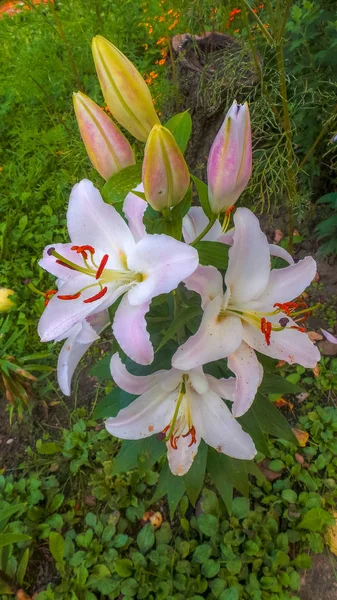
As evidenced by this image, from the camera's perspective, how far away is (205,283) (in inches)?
24.4

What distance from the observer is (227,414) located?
0.77m

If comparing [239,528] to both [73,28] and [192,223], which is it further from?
[73,28]

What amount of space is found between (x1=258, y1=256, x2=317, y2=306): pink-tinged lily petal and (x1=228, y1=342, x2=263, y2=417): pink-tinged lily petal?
80 millimetres

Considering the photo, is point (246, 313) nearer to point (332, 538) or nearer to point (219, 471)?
point (219, 471)

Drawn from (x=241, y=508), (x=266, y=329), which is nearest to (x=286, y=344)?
Answer: (x=266, y=329)

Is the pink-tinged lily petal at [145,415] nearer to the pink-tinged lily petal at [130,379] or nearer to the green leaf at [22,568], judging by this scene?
the pink-tinged lily petal at [130,379]

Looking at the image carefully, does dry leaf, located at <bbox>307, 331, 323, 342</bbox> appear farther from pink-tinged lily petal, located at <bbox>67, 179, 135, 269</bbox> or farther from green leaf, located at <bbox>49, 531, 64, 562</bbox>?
pink-tinged lily petal, located at <bbox>67, 179, 135, 269</bbox>

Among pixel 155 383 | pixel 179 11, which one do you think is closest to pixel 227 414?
pixel 155 383

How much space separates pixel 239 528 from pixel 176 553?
0.64 feet

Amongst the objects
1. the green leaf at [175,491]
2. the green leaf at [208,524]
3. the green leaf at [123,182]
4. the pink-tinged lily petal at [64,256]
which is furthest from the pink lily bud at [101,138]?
the green leaf at [208,524]

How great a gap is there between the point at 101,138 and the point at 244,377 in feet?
1.23

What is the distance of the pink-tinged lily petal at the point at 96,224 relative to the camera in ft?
2.14

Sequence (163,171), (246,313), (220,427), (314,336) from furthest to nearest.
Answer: (314,336) < (220,427) < (246,313) < (163,171)

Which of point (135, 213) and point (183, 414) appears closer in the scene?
point (135, 213)
